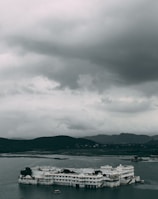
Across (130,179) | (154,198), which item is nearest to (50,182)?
(130,179)

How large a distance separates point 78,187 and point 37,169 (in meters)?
11.5

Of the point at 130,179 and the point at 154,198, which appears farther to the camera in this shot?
the point at 130,179

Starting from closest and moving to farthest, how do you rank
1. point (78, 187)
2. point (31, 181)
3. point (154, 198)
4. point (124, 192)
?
1. point (154, 198)
2. point (124, 192)
3. point (78, 187)
4. point (31, 181)

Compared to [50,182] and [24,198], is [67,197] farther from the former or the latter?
[50,182]

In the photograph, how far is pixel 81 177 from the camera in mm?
70625

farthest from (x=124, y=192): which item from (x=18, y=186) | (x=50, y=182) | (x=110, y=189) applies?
(x=18, y=186)

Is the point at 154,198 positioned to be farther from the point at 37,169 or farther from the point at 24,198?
the point at 37,169

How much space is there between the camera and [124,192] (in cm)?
6462

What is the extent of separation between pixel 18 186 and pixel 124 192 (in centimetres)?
1917

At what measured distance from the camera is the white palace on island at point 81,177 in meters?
70.1

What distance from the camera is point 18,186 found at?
237 feet

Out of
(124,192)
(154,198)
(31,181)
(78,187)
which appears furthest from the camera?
(31,181)

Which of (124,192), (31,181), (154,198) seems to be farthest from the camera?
(31,181)

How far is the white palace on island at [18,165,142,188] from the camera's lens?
70062 mm
